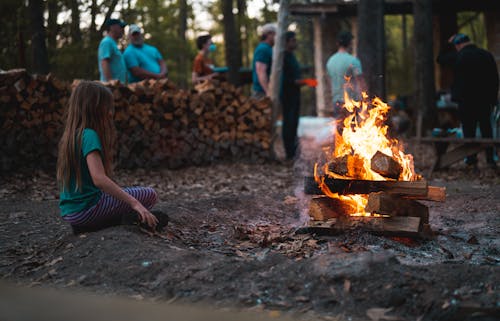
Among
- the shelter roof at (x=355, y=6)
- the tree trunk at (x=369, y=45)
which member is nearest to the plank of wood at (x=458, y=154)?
the tree trunk at (x=369, y=45)

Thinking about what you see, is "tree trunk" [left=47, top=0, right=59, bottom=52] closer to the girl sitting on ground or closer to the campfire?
the girl sitting on ground

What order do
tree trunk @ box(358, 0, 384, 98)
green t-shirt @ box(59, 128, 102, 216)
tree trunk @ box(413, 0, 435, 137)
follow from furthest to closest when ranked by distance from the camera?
1. tree trunk @ box(413, 0, 435, 137)
2. tree trunk @ box(358, 0, 384, 98)
3. green t-shirt @ box(59, 128, 102, 216)

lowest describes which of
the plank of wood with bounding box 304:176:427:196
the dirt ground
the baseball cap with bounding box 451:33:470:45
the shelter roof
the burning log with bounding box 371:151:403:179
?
the dirt ground

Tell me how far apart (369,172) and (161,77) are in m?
5.90

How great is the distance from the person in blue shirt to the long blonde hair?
4672mm

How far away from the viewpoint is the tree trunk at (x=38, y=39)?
35.9ft

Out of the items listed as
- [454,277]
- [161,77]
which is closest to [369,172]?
[454,277]

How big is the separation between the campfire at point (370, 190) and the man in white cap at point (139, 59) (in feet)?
17.4

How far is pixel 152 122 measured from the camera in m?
9.71

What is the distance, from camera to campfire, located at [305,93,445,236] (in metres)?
4.95

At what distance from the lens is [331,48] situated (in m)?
17.8

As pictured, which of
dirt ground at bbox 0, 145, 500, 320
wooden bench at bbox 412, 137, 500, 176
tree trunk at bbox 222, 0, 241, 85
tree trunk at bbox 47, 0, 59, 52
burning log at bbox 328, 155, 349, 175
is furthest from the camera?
tree trunk at bbox 222, 0, 241, 85

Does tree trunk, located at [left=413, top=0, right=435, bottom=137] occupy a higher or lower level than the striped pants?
higher

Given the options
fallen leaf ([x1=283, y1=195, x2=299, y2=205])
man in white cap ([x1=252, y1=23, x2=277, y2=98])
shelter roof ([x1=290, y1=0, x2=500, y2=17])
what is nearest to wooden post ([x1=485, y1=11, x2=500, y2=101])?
shelter roof ([x1=290, y1=0, x2=500, y2=17])
